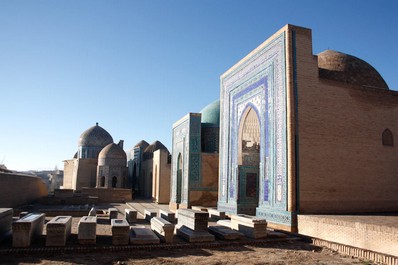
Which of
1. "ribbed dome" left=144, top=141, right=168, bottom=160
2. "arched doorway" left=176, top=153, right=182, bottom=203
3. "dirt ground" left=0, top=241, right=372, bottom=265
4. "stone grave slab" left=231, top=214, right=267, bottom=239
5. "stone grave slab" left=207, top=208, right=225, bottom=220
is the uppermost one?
"ribbed dome" left=144, top=141, right=168, bottom=160

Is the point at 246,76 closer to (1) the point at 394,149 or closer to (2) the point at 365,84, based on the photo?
(2) the point at 365,84

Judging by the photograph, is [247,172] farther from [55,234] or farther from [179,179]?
[55,234]

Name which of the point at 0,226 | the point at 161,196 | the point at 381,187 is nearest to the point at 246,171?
the point at 381,187

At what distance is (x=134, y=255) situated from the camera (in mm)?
5801

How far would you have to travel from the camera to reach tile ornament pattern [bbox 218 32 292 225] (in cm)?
885

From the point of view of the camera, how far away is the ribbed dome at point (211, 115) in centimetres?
1778

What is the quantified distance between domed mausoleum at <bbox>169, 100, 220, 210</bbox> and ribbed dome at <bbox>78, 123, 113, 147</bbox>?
15.3 m

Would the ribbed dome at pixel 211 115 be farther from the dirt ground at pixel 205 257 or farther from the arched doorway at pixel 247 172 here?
the dirt ground at pixel 205 257

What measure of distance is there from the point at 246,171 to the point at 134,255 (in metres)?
6.60

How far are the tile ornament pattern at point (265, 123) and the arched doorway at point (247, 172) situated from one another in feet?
0.51

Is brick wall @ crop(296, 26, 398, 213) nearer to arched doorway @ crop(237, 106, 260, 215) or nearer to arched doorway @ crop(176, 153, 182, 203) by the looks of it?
arched doorway @ crop(237, 106, 260, 215)

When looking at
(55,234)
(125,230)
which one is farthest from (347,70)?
(55,234)

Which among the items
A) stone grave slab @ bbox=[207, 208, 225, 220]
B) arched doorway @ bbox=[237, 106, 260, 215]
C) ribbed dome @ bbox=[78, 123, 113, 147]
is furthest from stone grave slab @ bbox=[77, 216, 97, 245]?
ribbed dome @ bbox=[78, 123, 113, 147]

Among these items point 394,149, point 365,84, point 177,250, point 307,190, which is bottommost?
point 177,250
